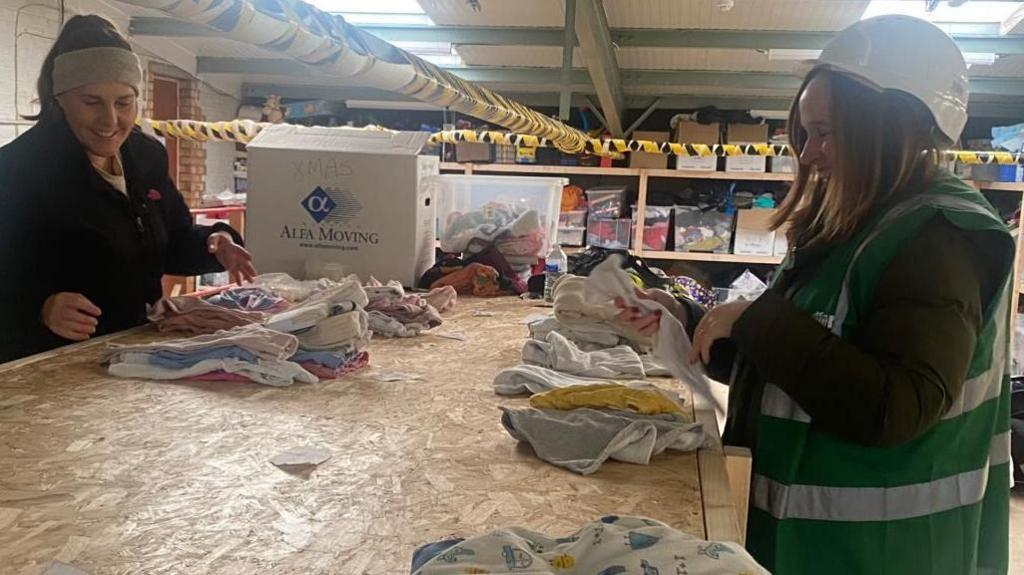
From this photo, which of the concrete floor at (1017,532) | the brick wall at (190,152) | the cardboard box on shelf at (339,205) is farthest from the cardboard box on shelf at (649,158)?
the cardboard box on shelf at (339,205)

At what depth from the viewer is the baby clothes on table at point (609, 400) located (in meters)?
1.51

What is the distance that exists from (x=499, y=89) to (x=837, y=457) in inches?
241

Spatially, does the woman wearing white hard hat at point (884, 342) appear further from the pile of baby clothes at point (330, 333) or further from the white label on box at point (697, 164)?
the white label on box at point (697, 164)

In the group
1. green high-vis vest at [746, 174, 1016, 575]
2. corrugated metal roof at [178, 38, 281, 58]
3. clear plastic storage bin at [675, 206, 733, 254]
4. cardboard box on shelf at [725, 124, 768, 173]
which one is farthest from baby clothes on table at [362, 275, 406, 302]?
cardboard box on shelf at [725, 124, 768, 173]

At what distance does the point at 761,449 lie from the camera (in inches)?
53.9

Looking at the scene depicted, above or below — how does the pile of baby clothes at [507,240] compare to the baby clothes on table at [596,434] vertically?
above

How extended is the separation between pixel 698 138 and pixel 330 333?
18.1 feet

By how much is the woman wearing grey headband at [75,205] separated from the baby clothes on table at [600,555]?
1385mm

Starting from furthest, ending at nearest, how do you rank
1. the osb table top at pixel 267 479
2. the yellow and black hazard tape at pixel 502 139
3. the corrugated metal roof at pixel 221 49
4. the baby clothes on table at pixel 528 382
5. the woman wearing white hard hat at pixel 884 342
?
the corrugated metal roof at pixel 221 49, the yellow and black hazard tape at pixel 502 139, the baby clothes on table at pixel 528 382, the woman wearing white hard hat at pixel 884 342, the osb table top at pixel 267 479

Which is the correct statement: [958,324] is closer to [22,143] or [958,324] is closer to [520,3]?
[22,143]

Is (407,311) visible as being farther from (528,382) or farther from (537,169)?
(537,169)

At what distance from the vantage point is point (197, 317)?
7.33 feet

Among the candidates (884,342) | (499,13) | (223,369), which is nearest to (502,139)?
(499,13)

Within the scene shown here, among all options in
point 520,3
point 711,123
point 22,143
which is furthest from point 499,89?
point 22,143
